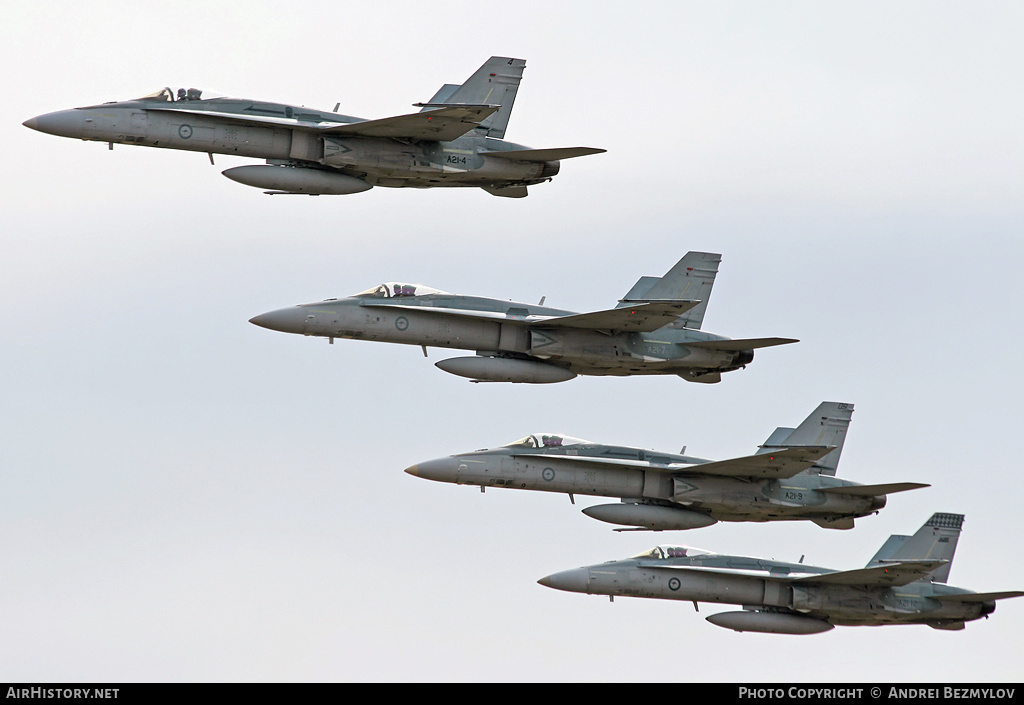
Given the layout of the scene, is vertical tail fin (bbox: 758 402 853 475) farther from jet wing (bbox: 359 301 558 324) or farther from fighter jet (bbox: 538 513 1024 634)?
jet wing (bbox: 359 301 558 324)

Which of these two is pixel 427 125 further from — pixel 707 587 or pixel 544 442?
pixel 707 587

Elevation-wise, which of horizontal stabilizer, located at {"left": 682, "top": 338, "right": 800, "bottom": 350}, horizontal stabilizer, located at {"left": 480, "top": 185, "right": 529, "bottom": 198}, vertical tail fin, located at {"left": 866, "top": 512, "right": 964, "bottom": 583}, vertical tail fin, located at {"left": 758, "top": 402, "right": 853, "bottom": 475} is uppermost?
horizontal stabilizer, located at {"left": 480, "top": 185, "right": 529, "bottom": 198}

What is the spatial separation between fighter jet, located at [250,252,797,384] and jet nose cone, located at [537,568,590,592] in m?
7.04

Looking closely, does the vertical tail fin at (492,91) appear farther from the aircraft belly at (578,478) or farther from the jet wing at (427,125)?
the aircraft belly at (578,478)

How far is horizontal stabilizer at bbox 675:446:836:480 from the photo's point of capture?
62.6 meters

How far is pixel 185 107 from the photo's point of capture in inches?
2228

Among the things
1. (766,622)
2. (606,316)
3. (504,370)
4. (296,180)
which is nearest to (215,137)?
(296,180)

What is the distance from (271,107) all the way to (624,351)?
538 inches

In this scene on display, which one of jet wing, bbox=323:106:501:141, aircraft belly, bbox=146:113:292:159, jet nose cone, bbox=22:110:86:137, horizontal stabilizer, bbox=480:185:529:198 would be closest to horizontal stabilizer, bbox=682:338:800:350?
horizontal stabilizer, bbox=480:185:529:198

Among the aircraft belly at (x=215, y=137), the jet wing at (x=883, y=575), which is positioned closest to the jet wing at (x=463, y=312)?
the aircraft belly at (x=215, y=137)

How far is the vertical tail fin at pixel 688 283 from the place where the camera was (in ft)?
210

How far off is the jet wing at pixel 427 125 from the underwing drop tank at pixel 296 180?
142 centimetres

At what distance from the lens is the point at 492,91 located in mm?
60812
